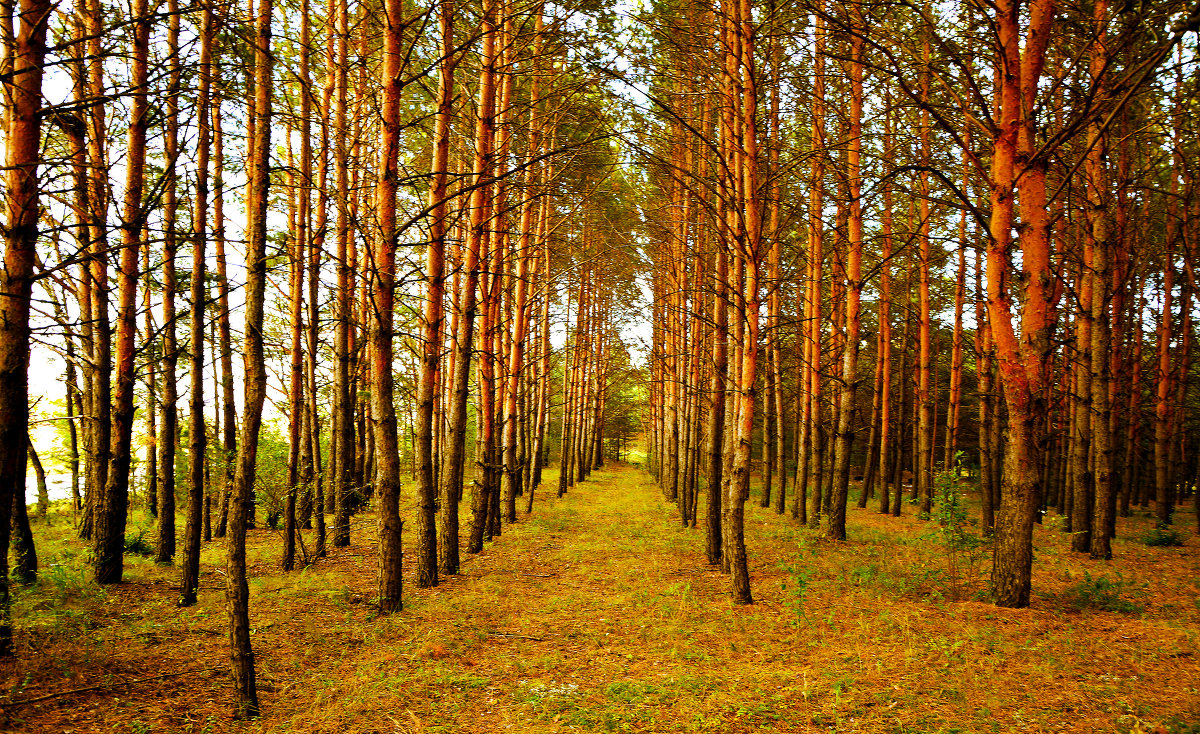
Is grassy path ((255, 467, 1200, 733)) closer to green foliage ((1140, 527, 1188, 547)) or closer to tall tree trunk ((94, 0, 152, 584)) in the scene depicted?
tall tree trunk ((94, 0, 152, 584))

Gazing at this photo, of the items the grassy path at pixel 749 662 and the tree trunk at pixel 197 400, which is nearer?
the grassy path at pixel 749 662

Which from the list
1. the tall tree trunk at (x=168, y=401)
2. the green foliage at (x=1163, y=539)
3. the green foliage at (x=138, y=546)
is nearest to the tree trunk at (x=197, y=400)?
the tall tree trunk at (x=168, y=401)

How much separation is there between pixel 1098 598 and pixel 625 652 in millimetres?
5681

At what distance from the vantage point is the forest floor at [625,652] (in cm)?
426

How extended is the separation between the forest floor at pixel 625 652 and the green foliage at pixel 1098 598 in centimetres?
4

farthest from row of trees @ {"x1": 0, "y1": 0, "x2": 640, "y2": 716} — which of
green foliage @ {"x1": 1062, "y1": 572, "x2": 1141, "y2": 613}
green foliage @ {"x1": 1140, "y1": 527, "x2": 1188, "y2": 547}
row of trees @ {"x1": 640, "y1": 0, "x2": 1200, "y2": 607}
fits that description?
green foliage @ {"x1": 1140, "y1": 527, "x2": 1188, "y2": 547}

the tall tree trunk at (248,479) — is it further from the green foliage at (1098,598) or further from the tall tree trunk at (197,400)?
the green foliage at (1098,598)

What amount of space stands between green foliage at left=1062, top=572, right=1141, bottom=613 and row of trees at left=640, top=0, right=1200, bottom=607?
0.79 meters

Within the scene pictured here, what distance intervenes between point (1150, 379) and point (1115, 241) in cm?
1267

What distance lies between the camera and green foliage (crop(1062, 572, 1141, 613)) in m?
6.46

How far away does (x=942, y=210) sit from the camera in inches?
566

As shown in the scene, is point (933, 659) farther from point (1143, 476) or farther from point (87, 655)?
point (1143, 476)

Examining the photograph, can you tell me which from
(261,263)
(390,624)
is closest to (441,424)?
(390,624)

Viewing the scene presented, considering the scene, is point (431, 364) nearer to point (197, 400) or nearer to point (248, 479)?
point (197, 400)
